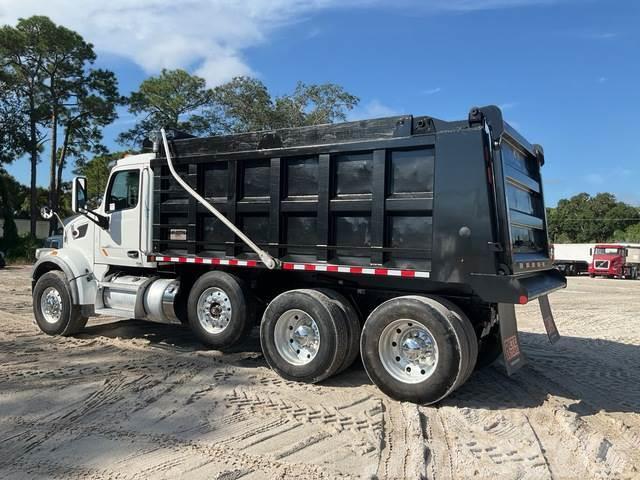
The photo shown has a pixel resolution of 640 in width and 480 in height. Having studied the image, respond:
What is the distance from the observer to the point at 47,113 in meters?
36.1

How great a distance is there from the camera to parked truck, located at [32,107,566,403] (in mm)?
5172

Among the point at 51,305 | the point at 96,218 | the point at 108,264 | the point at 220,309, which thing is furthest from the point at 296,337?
the point at 51,305

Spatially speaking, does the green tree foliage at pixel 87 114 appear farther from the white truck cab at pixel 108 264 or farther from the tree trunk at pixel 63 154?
the white truck cab at pixel 108 264

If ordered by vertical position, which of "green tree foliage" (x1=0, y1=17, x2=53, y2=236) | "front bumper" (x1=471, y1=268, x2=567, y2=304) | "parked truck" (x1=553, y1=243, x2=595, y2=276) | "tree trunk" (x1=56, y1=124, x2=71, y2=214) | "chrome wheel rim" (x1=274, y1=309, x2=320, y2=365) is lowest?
"chrome wheel rim" (x1=274, y1=309, x2=320, y2=365)

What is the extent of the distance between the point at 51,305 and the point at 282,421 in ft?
17.8

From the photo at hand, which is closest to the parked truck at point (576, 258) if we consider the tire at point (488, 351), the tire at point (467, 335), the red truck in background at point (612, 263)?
the red truck in background at point (612, 263)

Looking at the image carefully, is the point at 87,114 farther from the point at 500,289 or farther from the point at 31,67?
the point at 500,289

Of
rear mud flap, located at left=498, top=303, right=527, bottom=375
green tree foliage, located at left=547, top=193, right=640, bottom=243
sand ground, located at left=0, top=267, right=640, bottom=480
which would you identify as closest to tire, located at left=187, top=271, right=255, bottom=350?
sand ground, located at left=0, top=267, right=640, bottom=480

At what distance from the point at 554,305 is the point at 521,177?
9.74m

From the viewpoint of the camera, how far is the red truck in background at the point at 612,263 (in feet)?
120

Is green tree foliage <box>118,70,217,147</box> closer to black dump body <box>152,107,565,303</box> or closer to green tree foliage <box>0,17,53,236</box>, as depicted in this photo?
green tree foliage <box>0,17,53,236</box>

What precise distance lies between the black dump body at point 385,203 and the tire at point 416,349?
1.25 feet

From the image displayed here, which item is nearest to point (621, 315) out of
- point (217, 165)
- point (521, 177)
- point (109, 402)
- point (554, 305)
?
point (554, 305)

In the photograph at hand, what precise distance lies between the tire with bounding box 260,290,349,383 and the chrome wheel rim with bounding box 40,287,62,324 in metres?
4.02
